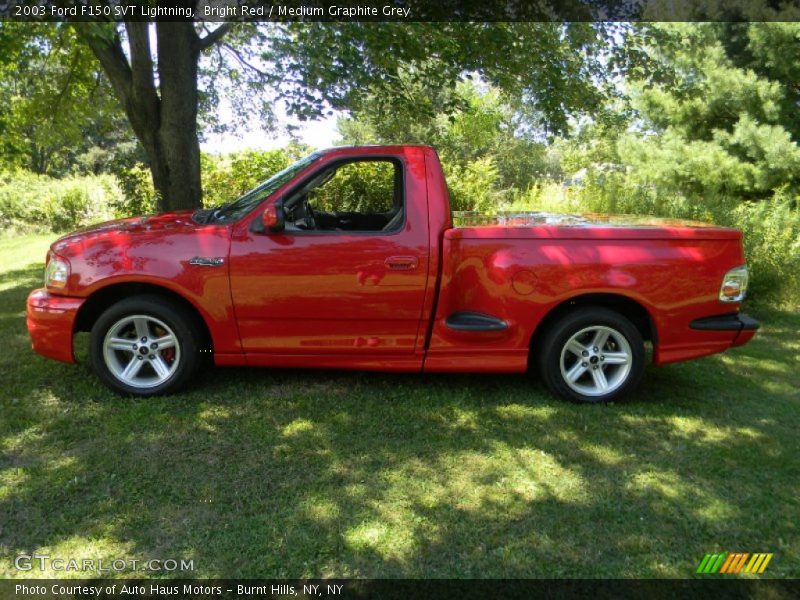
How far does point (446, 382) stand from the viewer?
15.9ft

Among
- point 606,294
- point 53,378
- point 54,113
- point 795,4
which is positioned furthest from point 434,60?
point 795,4

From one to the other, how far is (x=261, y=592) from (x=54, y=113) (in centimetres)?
Answer: 971

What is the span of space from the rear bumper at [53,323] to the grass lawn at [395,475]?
342 mm

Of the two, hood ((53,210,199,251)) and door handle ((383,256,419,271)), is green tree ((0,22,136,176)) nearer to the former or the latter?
hood ((53,210,199,251))

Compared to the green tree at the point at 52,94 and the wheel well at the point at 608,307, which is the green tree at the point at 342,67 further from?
the wheel well at the point at 608,307

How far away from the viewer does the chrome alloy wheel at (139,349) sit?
4332 mm

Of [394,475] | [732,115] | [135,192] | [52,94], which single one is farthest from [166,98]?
[732,115]

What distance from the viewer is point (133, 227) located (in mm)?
4480

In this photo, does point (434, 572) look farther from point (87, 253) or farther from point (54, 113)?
point (54, 113)

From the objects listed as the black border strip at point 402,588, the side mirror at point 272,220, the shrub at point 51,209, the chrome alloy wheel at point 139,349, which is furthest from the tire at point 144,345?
the shrub at point 51,209

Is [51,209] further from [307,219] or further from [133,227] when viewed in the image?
[307,219]

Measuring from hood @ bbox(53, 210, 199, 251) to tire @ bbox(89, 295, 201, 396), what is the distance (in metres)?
0.51

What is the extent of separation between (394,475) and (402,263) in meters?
1.50

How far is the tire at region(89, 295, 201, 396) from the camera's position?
14.1 ft
